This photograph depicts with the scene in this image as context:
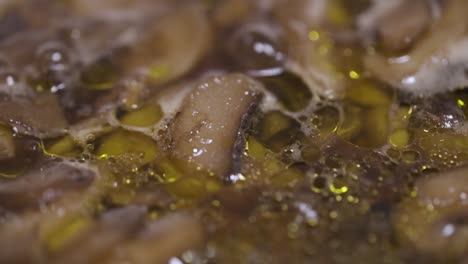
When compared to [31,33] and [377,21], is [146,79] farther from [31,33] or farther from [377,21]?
[377,21]

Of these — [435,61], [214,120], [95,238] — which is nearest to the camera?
[95,238]

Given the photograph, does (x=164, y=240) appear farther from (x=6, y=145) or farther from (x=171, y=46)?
(x=171, y=46)

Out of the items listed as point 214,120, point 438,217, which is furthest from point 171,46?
point 438,217

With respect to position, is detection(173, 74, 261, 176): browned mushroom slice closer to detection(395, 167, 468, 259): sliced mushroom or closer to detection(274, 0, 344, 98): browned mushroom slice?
detection(274, 0, 344, 98): browned mushroom slice

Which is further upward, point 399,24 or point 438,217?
point 399,24

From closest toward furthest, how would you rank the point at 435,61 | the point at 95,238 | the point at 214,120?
1. the point at 95,238
2. the point at 214,120
3. the point at 435,61

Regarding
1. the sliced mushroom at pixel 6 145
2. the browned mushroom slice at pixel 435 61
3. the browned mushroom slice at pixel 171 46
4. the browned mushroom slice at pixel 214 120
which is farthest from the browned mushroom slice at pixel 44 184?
the browned mushroom slice at pixel 435 61
